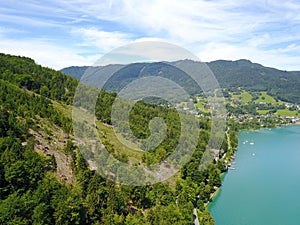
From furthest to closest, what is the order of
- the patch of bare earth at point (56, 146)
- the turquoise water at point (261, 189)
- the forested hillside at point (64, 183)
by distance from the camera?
the turquoise water at point (261, 189) < the patch of bare earth at point (56, 146) < the forested hillside at point (64, 183)

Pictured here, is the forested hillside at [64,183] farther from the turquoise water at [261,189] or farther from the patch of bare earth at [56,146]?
the turquoise water at [261,189]

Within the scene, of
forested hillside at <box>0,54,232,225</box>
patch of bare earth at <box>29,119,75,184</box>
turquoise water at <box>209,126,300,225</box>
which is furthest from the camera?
turquoise water at <box>209,126,300,225</box>

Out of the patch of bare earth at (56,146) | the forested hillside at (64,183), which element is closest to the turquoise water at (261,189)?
the forested hillside at (64,183)

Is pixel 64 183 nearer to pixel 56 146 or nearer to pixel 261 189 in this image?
pixel 56 146

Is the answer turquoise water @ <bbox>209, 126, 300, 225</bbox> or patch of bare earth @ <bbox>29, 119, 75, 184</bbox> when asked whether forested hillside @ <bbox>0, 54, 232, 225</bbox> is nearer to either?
patch of bare earth @ <bbox>29, 119, 75, 184</bbox>

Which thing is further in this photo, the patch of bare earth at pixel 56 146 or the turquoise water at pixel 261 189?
the turquoise water at pixel 261 189

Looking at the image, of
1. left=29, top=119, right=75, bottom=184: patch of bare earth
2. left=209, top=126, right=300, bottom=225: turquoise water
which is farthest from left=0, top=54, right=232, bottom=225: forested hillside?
left=209, top=126, right=300, bottom=225: turquoise water
